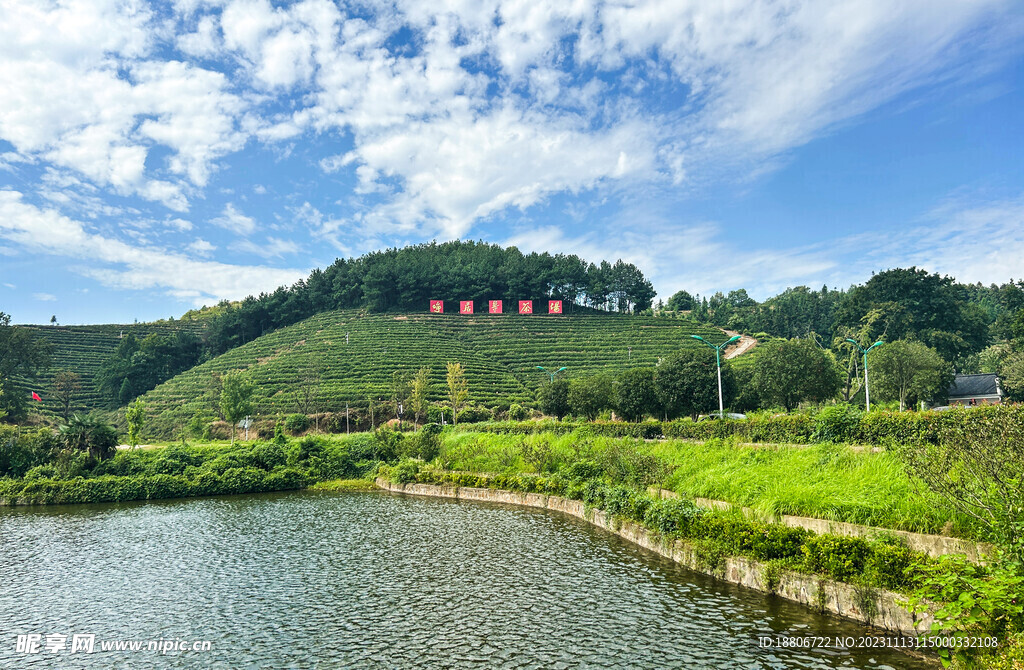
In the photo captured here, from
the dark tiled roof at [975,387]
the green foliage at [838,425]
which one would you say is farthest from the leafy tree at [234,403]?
the dark tiled roof at [975,387]

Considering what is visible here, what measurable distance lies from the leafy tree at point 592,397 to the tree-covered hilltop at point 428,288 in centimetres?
7306

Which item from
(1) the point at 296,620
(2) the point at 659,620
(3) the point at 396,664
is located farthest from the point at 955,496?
(1) the point at 296,620

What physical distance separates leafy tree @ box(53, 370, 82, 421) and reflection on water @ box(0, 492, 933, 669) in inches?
2521

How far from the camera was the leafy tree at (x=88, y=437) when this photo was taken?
37.6 m

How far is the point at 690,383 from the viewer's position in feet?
135

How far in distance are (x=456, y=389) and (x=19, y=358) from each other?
6166 cm

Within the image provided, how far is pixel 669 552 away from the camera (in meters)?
17.5

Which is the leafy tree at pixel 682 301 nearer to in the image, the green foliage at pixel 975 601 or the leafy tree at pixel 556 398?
the leafy tree at pixel 556 398

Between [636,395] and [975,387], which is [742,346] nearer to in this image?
[975,387]

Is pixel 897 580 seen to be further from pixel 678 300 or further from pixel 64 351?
pixel 678 300

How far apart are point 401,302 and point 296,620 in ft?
339

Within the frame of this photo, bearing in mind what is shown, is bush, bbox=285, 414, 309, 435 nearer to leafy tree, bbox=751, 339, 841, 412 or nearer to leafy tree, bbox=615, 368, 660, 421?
leafy tree, bbox=615, 368, 660, 421

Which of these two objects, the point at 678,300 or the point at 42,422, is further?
the point at 678,300

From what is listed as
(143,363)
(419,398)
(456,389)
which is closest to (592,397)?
(419,398)
